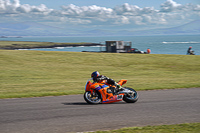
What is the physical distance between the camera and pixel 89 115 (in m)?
9.51

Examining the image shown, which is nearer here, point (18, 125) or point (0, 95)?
point (18, 125)

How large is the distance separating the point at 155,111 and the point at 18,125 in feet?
15.9

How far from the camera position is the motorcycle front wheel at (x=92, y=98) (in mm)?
11508

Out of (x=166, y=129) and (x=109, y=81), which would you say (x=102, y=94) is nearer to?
(x=109, y=81)

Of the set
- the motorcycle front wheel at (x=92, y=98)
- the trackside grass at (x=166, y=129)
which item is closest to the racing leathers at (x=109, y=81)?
the motorcycle front wheel at (x=92, y=98)

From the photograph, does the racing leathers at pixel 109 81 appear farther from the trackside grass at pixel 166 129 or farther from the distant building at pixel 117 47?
the distant building at pixel 117 47

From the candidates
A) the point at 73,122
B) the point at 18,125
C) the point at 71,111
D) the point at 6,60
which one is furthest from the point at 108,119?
the point at 6,60

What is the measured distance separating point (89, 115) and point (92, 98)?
217cm

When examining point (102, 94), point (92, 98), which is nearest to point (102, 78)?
point (102, 94)

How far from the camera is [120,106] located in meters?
11.2

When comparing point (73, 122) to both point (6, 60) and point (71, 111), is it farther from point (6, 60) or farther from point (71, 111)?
point (6, 60)

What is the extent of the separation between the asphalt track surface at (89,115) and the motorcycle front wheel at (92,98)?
0.22m

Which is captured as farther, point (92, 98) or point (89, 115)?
point (92, 98)

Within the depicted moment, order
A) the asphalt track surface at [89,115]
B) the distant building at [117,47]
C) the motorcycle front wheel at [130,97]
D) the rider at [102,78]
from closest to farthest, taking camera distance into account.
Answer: the asphalt track surface at [89,115] → the rider at [102,78] → the motorcycle front wheel at [130,97] → the distant building at [117,47]
